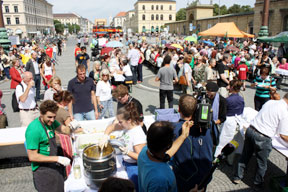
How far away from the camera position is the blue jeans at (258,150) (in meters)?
3.52

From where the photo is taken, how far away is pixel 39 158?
2.57 meters

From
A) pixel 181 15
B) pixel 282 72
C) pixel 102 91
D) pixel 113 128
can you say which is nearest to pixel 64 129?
pixel 113 128

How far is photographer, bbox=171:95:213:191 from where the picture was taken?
97.4 inches

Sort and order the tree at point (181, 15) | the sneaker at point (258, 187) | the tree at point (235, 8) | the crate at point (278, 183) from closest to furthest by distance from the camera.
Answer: the crate at point (278, 183), the sneaker at point (258, 187), the tree at point (235, 8), the tree at point (181, 15)

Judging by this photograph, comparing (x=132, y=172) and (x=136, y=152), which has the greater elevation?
(x=136, y=152)

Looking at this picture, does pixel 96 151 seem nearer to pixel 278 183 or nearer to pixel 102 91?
pixel 278 183

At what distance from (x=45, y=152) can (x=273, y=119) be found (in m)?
3.22

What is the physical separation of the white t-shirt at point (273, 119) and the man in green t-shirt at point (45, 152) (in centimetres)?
290

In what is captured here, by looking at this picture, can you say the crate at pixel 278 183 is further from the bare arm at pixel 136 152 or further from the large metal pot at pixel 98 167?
the large metal pot at pixel 98 167

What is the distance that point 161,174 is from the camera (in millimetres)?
1803

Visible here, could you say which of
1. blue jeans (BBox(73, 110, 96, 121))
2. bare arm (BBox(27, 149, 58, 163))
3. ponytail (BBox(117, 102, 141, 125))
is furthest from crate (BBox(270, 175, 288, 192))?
blue jeans (BBox(73, 110, 96, 121))

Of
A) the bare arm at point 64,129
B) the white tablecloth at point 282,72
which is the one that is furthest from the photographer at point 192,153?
the white tablecloth at point 282,72

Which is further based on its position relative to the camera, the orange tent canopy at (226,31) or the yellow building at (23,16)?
the yellow building at (23,16)

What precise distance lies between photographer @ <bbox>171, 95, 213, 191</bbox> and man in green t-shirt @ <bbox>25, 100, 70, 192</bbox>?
137 cm
